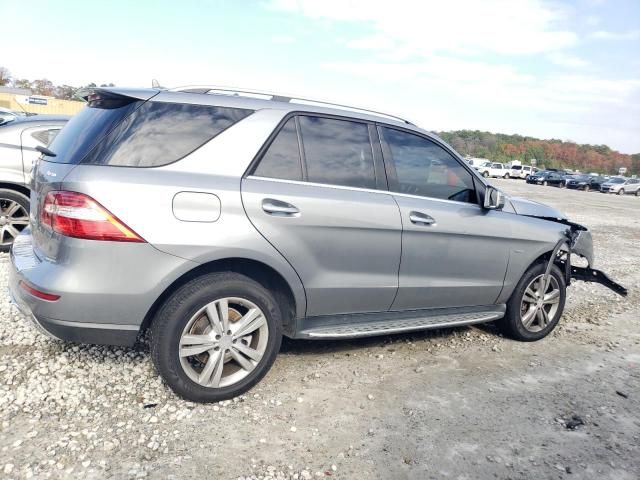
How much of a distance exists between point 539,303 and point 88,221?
3.77 metres

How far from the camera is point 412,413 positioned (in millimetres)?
3051

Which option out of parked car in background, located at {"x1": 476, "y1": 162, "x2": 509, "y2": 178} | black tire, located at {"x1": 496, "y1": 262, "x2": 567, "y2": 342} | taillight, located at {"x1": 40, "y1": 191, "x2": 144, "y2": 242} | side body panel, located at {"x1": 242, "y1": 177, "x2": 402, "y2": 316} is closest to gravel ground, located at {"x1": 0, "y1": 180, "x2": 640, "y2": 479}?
black tire, located at {"x1": 496, "y1": 262, "x2": 567, "y2": 342}

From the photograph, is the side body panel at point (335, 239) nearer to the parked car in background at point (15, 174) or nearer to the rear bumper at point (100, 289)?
the rear bumper at point (100, 289)

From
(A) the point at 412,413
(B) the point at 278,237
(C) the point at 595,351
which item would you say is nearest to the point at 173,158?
(B) the point at 278,237

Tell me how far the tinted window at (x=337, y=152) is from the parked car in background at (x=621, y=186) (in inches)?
1775

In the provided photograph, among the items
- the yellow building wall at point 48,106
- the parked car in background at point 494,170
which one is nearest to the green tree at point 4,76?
the yellow building wall at point 48,106

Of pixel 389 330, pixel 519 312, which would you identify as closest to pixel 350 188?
pixel 389 330

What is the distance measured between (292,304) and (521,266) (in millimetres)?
2161

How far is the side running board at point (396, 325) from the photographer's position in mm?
3293

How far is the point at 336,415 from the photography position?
2969 mm

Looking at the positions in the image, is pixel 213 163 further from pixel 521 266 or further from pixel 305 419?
pixel 521 266

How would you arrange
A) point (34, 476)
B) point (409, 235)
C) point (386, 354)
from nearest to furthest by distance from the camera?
point (34, 476), point (409, 235), point (386, 354)

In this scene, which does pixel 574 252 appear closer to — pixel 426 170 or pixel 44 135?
pixel 426 170

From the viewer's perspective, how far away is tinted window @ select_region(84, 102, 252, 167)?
271 centimetres
